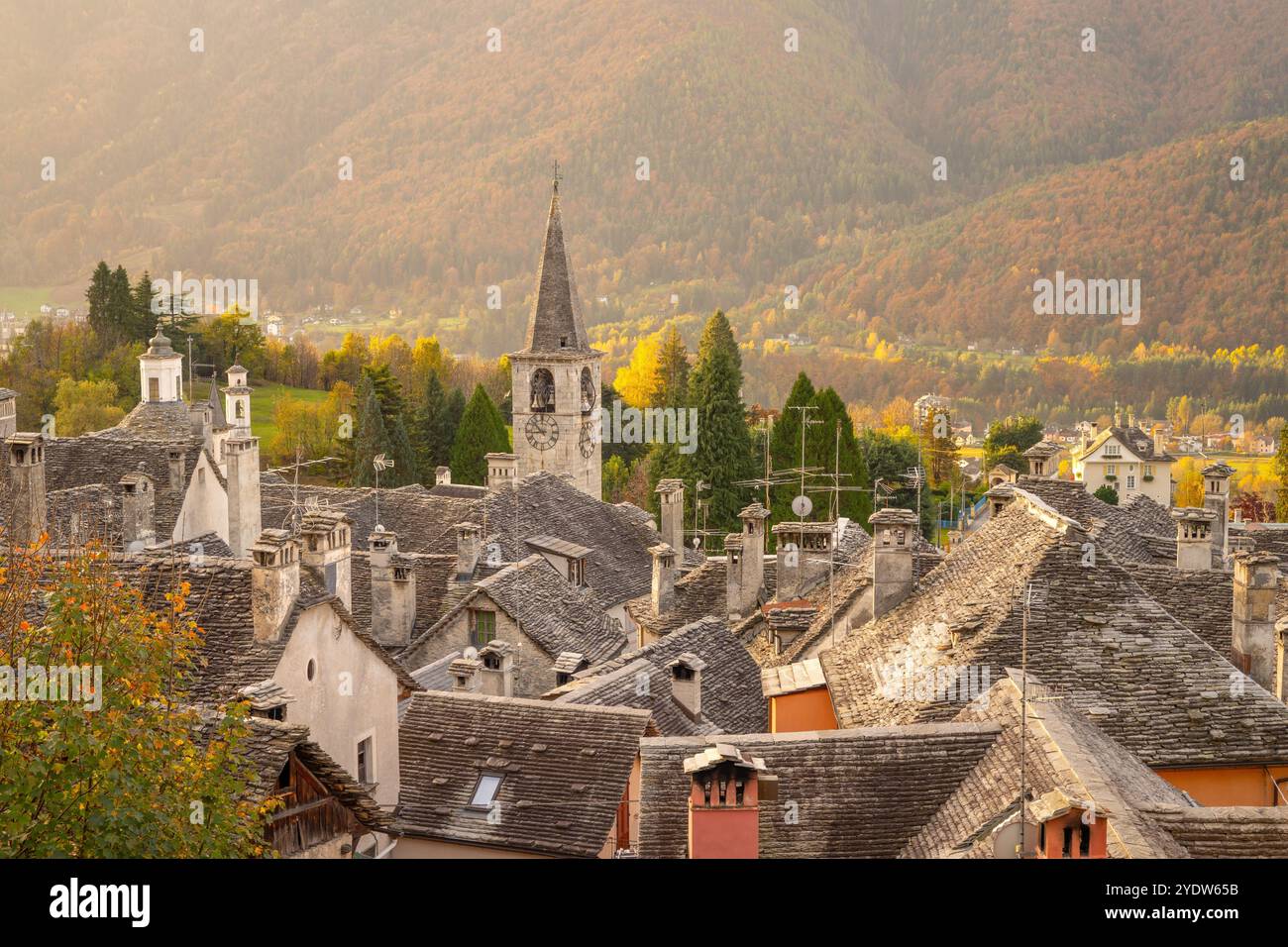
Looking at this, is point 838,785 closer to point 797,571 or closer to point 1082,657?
point 1082,657

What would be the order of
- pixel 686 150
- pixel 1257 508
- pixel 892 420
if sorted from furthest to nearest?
pixel 686 150 → pixel 892 420 → pixel 1257 508

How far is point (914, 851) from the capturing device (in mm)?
18250

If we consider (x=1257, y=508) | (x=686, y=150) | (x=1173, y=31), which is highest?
(x=1173, y=31)

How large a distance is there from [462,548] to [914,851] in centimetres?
2872

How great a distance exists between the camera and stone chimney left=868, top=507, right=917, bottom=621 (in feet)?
98.0

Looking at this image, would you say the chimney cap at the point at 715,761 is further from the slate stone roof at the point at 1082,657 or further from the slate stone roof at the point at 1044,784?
the slate stone roof at the point at 1082,657

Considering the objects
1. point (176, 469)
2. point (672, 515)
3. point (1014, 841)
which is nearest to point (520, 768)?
point (1014, 841)

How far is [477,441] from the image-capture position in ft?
310

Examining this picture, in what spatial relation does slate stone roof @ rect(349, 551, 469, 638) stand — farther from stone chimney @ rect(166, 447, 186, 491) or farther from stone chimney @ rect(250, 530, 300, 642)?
stone chimney @ rect(250, 530, 300, 642)

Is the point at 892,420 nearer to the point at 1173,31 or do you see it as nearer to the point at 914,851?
the point at 1173,31

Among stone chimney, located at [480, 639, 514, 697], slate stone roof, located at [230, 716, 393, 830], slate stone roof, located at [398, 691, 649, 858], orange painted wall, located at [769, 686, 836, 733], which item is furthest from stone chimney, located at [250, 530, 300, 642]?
orange painted wall, located at [769, 686, 836, 733]

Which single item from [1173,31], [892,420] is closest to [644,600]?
[892,420]

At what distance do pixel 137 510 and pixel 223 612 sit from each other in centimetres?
1521

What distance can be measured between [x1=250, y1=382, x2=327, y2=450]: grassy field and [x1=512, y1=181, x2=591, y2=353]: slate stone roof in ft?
104
